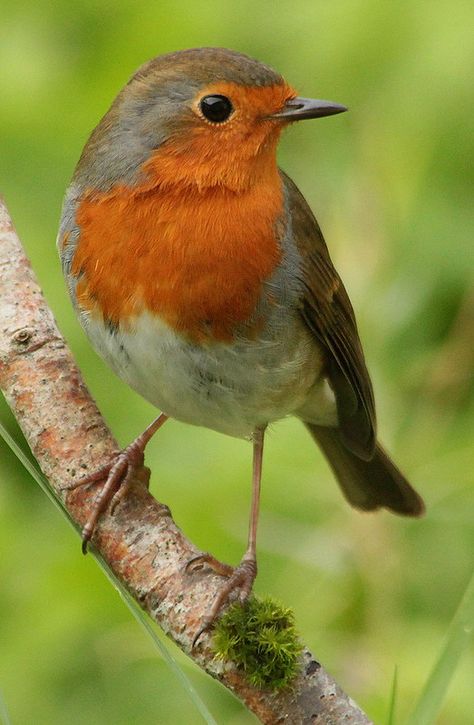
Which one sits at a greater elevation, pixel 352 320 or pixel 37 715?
pixel 352 320

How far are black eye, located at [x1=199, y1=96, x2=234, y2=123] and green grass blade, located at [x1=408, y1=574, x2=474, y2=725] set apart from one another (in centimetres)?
141

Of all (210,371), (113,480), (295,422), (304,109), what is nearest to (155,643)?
(113,480)

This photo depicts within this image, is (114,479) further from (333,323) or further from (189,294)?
(333,323)

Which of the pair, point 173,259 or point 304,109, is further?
point 304,109

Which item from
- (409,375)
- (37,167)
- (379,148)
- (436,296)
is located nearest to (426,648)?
(409,375)

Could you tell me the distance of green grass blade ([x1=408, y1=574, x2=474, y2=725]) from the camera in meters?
2.34

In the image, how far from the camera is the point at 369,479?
4.16 meters

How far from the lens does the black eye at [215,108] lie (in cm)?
327

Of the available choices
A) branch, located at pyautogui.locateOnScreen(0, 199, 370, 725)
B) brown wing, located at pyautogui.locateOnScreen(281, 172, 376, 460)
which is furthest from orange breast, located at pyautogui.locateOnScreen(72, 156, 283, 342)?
brown wing, located at pyautogui.locateOnScreen(281, 172, 376, 460)

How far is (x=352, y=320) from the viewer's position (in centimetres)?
380

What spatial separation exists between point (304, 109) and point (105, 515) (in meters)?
1.17

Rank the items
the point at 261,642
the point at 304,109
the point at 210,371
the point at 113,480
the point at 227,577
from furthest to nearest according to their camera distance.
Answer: the point at 304,109 < the point at 210,371 < the point at 113,480 < the point at 227,577 < the point at 261,642

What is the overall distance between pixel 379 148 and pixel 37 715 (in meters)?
2.03

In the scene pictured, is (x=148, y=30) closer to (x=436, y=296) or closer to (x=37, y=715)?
(x=436, y=296)
